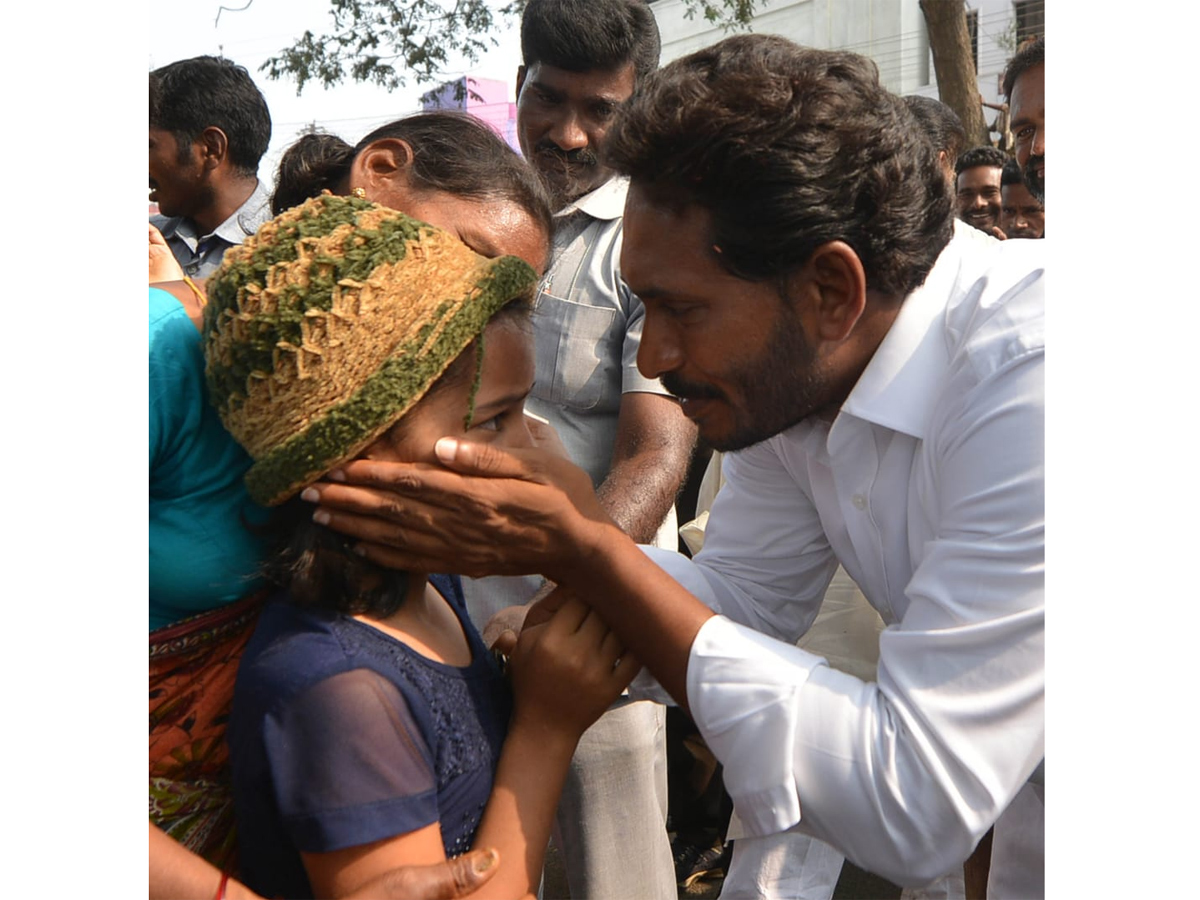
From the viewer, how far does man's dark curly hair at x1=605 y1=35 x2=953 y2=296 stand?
2.02 m

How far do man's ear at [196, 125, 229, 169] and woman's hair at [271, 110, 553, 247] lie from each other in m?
2.07

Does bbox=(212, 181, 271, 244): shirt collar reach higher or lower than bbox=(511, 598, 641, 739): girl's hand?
higher

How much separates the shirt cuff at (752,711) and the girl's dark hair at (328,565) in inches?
20.2

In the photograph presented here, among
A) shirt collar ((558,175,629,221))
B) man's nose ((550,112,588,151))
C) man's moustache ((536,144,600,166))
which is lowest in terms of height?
shirt collar ((558,175,629,221))

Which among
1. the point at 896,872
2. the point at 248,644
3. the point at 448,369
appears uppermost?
the point at 448,369

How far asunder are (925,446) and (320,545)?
1103mm

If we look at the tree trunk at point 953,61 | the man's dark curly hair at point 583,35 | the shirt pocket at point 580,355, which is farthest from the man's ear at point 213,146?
the tree trunk at point 953,61

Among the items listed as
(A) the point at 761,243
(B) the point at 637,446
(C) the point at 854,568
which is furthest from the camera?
(B) the point at 637,446

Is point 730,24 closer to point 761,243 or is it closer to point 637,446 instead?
point 637,446

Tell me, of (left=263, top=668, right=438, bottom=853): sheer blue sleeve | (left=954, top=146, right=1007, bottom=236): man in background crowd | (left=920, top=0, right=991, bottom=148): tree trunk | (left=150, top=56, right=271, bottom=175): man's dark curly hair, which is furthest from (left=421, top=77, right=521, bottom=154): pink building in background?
(left=920, top=0, right=991, bottom=148): tree trunk

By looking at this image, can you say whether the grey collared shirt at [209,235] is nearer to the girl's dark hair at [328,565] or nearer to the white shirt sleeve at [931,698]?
the girl's dark hair at [328,565]

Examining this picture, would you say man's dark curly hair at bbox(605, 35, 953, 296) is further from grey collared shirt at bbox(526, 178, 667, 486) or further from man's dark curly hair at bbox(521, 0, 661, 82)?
man's dark curly hair at bbox(521, 0, 661, 82)

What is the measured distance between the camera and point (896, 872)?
6.01 feet

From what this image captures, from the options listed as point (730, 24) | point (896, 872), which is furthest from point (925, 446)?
point (730, 24)
